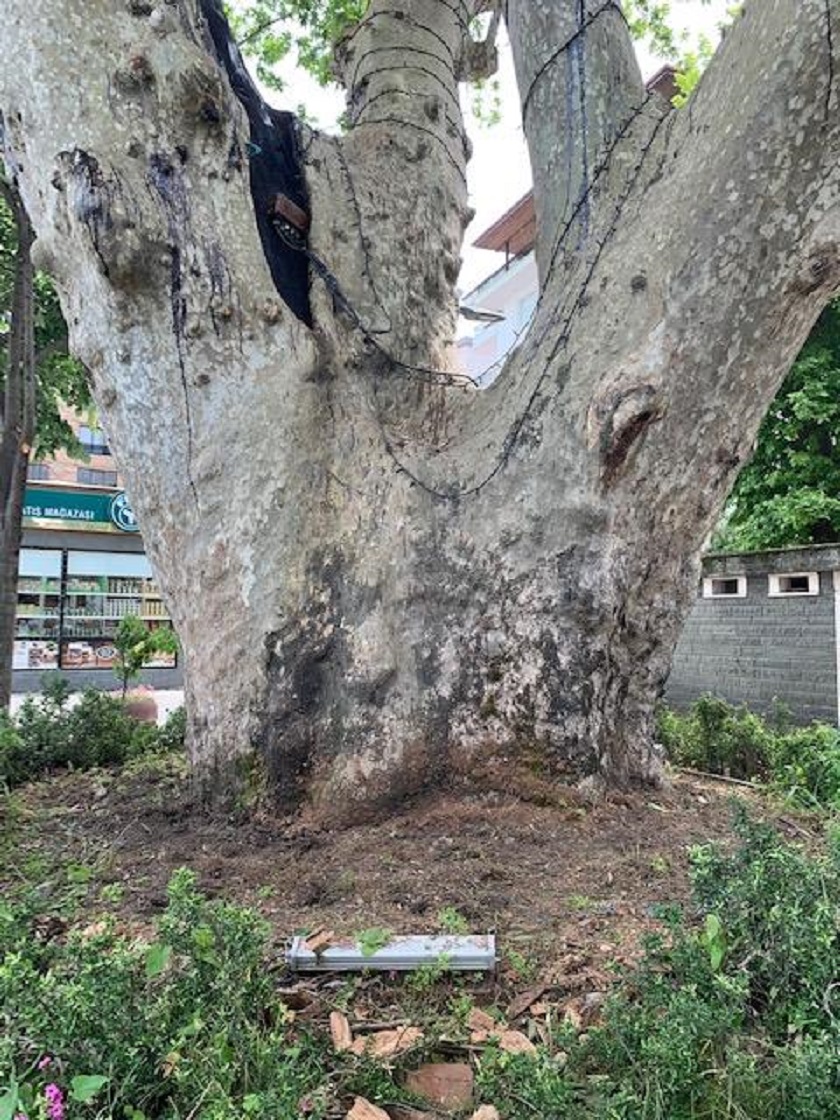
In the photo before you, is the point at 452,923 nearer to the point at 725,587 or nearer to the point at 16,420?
the point at 16,420

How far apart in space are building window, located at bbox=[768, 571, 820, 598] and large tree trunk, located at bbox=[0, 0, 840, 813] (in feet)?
17.0

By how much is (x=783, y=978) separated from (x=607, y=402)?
5.64ft

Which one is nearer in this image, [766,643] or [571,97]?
[571,97]

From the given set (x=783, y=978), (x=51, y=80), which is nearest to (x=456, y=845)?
(x=783, y=978)

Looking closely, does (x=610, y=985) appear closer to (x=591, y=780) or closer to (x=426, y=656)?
(x=591, y=780)

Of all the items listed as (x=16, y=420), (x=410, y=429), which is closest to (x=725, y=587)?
(x=410, y=429)

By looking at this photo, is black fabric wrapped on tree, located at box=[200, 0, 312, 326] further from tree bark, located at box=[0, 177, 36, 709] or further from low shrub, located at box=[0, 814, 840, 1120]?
tree bark, located at box=[0, 177, 36, 709]

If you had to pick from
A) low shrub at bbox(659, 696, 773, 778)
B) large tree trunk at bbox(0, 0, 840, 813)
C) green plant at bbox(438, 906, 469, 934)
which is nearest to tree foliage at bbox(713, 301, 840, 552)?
low shrub at bbox(659, 696, 773, 778)

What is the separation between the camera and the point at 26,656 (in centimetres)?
1425

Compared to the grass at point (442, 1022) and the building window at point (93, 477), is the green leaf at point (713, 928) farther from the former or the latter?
the building window at point (93, 477)

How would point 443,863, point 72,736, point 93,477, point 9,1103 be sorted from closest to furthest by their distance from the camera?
1. point 9,1103
2. point 443,863
3. point 72,736
4. point 93,477

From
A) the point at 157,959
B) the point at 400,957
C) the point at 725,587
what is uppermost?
the point at 725,587

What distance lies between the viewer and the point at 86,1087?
1.24 metres

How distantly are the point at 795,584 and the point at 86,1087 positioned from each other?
305 inches
